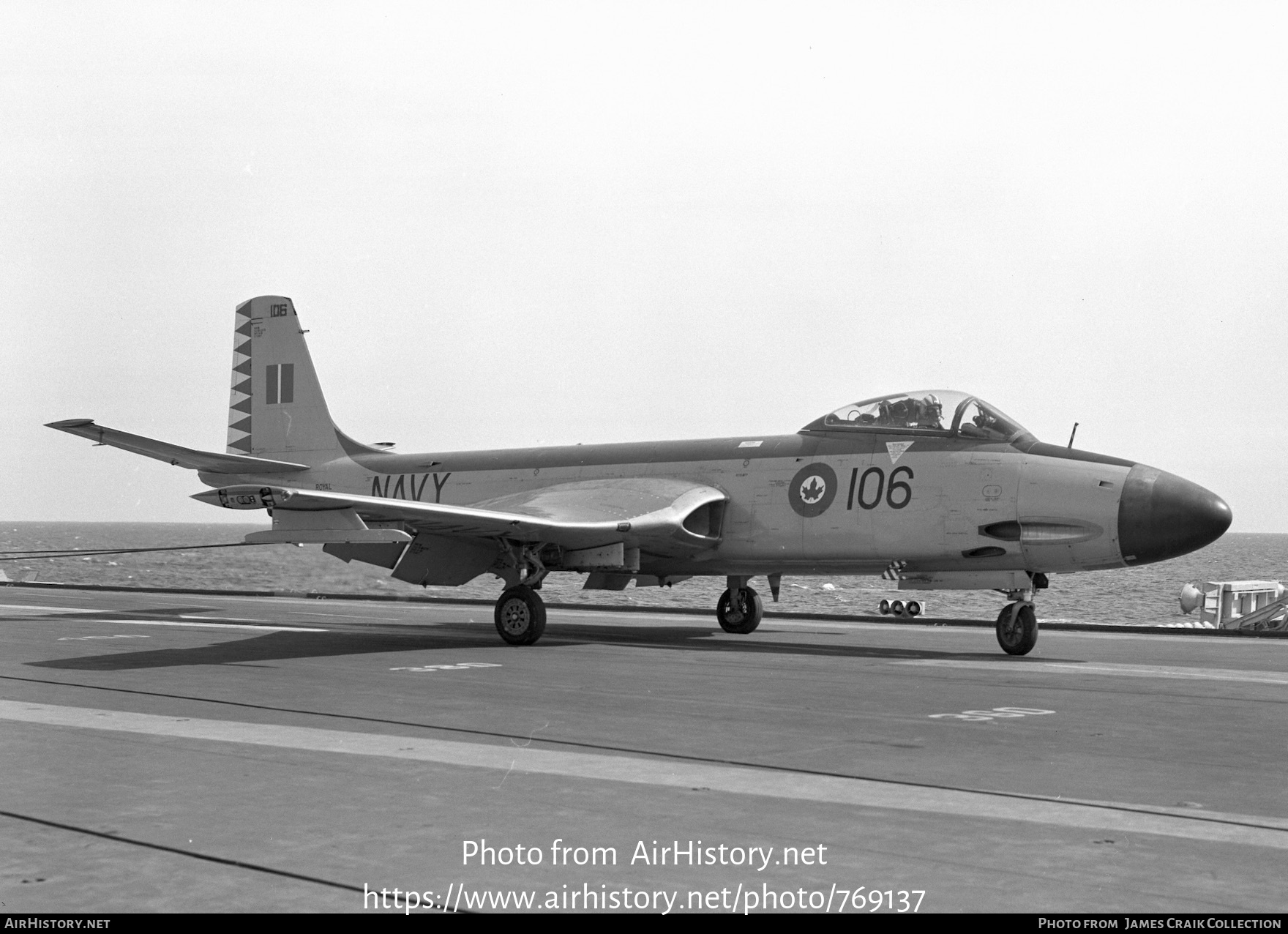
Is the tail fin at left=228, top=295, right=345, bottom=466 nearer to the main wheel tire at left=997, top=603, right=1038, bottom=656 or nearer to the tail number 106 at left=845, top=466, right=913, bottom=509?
the tail number 106 at left=845, top=466, right=913, bottom=509

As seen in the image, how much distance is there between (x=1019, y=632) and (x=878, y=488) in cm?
264

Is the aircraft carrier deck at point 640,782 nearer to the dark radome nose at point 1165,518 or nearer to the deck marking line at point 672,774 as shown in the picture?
the deck marking line at point 672,774

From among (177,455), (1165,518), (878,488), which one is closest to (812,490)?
(878,488)

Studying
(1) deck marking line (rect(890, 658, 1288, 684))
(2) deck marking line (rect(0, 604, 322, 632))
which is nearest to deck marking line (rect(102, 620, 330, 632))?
(2) deck marking line (rect(0, 604, 322, 632))

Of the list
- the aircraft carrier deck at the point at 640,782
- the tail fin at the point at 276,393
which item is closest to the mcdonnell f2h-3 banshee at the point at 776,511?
the aircraft carrier deck at the point at 640,782

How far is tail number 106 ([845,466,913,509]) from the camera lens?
56.2ft

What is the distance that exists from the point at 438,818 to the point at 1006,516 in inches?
452

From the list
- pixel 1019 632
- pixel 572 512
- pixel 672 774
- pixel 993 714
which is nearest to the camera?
pixel 672 774

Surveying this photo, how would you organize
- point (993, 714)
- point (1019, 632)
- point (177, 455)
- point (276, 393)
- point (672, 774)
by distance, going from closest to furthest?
point (672, 774)
point (993, 714)
point (1019, 632)
point (177, 455)
point (276, 393)

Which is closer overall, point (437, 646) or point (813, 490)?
point (437, 646)

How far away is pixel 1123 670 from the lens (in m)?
14.8

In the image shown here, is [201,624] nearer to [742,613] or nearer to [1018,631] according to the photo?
[742,613]

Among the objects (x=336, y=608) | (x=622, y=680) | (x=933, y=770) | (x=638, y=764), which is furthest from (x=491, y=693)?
(x=336, y=608)

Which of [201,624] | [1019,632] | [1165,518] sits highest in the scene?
[1165,518]
